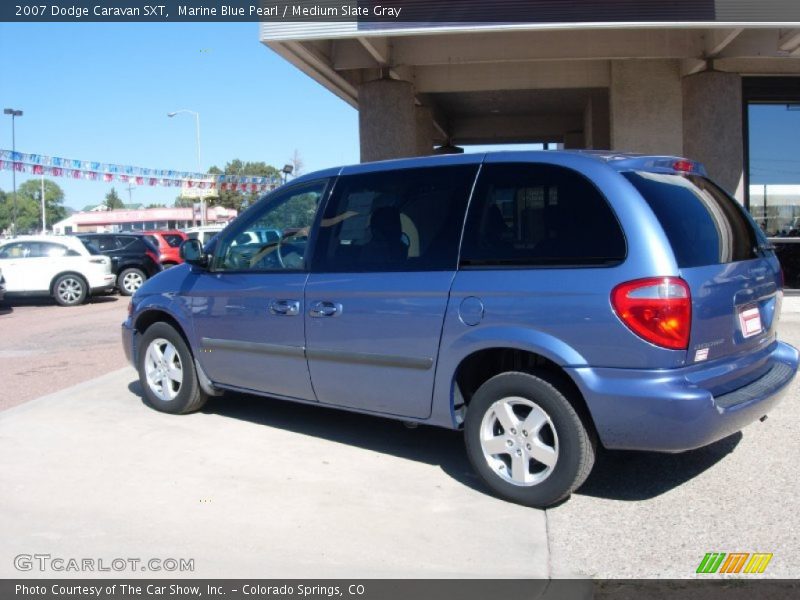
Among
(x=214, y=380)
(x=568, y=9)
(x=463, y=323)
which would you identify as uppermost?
(x=568, y=9)

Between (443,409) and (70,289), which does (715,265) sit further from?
(70,289)

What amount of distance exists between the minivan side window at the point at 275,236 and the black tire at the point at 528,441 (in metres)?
1.65

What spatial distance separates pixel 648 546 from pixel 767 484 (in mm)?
1181

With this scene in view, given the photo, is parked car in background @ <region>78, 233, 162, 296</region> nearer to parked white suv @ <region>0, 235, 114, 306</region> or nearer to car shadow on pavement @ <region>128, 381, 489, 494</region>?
parked white suv @ <region>0, 235, 114, 306</region>

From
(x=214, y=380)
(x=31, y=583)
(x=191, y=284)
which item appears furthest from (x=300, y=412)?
(x=31, y=583)

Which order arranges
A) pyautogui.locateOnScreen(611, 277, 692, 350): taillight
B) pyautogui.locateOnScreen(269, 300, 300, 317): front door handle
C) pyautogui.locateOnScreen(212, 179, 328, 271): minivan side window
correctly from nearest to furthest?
1. pyautogui.locateOnScreen(611, 277, 692, 350): taillight
2. pyautogui.locateOnScreen(269, 300, 300, 317): front door handle
3. pyautogui.locateOnScreen(212, 179, 328, 271): minivan side window

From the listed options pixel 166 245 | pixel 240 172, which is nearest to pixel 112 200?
pixel 240 172

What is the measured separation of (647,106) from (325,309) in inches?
426

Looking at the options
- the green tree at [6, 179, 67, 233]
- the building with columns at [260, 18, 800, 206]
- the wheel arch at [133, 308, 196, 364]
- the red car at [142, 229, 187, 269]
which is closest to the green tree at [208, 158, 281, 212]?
the green tree at [6, 179, 67, 233]

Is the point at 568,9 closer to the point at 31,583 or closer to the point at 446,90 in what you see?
the point at 446,90

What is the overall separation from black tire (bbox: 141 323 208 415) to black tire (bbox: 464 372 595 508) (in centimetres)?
260

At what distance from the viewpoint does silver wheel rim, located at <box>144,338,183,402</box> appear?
623 cm

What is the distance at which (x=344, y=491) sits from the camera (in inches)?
183

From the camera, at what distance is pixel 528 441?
4.23m
